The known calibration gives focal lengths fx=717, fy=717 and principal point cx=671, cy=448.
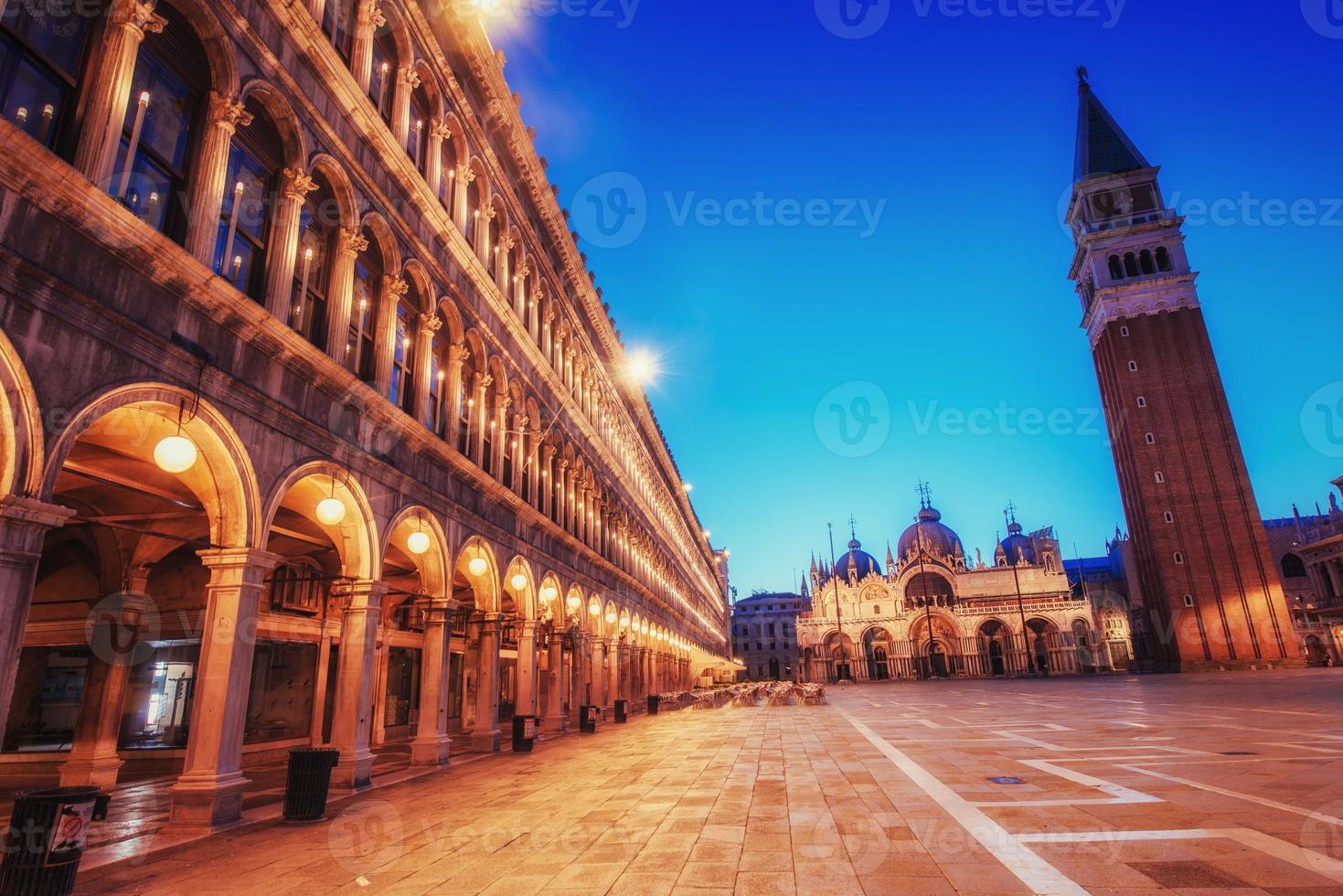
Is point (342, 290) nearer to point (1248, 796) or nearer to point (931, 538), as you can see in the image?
point (1248, 796)

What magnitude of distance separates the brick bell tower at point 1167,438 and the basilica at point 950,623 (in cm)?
1225

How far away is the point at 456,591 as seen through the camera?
26188mm

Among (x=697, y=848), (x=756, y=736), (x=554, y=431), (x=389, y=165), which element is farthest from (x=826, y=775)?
(x=554, y=431)

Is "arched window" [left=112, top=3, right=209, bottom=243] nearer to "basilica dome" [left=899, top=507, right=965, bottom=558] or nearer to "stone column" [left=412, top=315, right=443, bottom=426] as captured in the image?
"stone column" [left=412, top=315, right=443, bottom=426]

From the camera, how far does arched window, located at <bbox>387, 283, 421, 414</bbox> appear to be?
49.4ft

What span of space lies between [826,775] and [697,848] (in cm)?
523

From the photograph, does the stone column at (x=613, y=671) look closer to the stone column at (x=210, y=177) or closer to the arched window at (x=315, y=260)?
the arched window at (x=315, y=260)

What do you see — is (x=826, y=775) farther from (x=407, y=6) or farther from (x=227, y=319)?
(x=407, y=6)

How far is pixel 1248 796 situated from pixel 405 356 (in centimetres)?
1550

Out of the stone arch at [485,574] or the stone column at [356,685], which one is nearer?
the stone column at [356,685]

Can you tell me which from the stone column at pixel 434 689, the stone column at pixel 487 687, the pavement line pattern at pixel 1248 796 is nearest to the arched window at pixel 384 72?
the stone column at pixel 434 689

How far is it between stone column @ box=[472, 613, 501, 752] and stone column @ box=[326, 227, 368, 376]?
7.93 meters

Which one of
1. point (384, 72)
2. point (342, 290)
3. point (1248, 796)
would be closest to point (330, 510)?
point (342, 290)

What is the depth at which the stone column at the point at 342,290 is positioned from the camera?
40.8 feet
